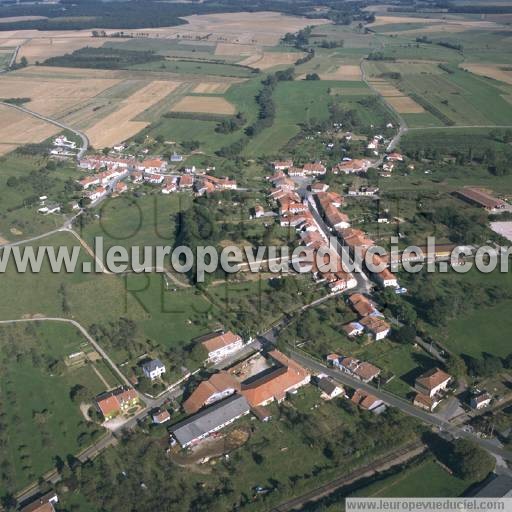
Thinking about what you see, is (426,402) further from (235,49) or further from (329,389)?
(235,49)

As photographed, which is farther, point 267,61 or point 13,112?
point 267,61

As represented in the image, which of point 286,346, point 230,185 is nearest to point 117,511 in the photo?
point 286,346

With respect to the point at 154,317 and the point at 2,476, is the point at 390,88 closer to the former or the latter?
the point at 154,317

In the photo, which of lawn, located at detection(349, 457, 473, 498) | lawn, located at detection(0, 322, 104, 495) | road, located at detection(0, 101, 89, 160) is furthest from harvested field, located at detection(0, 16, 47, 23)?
lawn, located at detection(349, 457, 473, 498)

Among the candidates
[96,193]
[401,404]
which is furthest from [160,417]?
[96,193]

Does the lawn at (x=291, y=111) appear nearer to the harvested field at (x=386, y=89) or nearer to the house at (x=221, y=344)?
the harvested field at (x=386, y=89)

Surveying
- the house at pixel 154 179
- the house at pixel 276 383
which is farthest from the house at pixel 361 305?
the house at pixel 154 179
